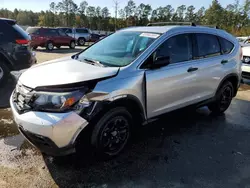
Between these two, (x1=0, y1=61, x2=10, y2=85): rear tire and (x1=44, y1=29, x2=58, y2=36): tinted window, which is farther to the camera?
(x1=44, y1=29, x2=58, y2=36): tinted window

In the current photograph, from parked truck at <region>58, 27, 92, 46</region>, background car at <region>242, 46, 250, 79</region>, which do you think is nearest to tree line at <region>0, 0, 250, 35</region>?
parked truck at <region>58, 27, 92, 46</region>

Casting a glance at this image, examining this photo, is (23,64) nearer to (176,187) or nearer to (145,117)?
(145,117)

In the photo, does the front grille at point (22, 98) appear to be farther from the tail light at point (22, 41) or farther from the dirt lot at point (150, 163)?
the tail light at point (22, 41)

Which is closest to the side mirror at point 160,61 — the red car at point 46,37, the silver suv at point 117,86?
the silver suv at point 117,86

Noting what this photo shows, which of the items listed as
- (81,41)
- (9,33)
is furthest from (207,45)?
(81,41)

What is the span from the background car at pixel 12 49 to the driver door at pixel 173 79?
438 centimetres

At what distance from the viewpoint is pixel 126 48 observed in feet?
12.6

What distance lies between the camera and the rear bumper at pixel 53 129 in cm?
271

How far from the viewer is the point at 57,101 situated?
2807mm

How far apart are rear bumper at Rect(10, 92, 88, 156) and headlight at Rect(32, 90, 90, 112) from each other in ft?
0.24

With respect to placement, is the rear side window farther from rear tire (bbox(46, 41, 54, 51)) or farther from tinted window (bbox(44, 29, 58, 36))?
tinted window (bbox(44, 29, 58, 36))

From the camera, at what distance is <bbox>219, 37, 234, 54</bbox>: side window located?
16.1ft

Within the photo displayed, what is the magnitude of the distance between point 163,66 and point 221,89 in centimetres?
199

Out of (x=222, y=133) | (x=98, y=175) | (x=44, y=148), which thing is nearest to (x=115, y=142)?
(x=98, y=175)
